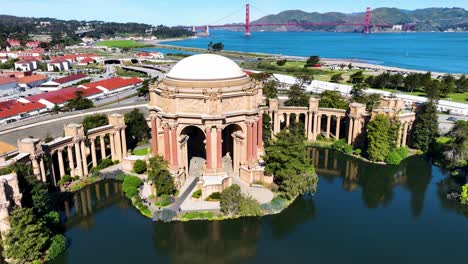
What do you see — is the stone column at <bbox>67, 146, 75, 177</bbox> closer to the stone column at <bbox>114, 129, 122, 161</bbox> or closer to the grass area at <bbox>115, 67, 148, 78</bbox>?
the stone column at <bbox>114, 129, 122, 161</bbox>

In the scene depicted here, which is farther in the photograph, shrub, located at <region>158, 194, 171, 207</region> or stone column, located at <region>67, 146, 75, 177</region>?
stone column, located at <region>67, 146, 75, 177</region>

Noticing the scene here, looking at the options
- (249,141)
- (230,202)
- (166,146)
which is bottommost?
(230,202)

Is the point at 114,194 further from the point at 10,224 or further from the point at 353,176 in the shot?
the point at 353,176

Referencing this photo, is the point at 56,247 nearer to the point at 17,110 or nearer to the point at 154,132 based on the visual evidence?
the point at 154,132

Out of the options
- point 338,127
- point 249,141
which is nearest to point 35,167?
point 249,141

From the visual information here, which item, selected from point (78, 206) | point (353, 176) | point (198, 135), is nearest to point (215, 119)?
point (198, 135)

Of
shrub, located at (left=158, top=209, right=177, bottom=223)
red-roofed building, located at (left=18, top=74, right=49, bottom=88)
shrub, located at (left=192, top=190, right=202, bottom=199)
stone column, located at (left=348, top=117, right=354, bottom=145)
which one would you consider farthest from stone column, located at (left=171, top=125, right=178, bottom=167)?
red-roofed building, located at (left=18, top=74, right=49, bottom=88)
